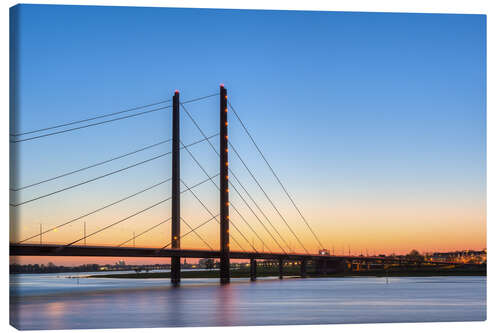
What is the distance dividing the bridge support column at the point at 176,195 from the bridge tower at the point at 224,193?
2585 millimetres

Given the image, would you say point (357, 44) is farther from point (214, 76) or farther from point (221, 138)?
point (221, 138)

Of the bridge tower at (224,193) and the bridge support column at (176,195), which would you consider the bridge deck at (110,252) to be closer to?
the bridge tower at (224,193)

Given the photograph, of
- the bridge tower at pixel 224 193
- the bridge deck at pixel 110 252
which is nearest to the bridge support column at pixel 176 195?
the bridge deck at pixel 110 252

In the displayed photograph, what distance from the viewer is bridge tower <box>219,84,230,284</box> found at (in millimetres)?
45781

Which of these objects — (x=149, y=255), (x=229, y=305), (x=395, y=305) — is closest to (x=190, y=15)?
(x=229, y=305)

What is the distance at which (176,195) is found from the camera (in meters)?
46.9

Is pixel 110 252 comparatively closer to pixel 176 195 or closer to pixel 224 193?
pixel 176 195

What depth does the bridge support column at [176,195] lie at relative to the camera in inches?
1802

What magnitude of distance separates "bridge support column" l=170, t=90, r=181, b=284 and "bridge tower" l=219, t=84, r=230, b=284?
2.59 meters

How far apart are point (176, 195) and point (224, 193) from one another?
3.10m

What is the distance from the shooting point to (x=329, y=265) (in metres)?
81.6

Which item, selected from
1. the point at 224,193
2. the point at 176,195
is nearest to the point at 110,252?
the point at 176,195

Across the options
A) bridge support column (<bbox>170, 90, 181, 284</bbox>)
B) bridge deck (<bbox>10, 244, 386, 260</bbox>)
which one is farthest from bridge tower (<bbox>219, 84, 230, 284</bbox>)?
bridge support column (<bbox>170, 90, 181, 284</bbox>)
